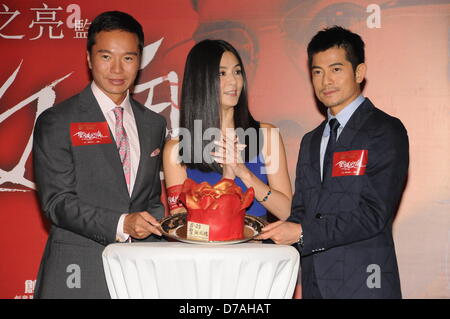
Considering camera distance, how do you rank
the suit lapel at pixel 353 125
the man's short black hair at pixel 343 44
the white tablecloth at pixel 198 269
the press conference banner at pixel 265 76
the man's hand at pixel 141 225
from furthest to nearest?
the press conference banner at pixel 265 76
the man's short black hair at pixel 343 44
the suit lapel at pixel 353 125
the man's hand at pixel 141 225
the white tablecloth at pixel 198 269

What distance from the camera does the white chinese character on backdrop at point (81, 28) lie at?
3742mm

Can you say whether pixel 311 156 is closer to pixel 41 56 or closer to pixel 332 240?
pixel 332 240

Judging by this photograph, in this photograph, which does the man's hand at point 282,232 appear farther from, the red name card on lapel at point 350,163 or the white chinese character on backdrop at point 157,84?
the white chinese character on backdrop at point 157,84

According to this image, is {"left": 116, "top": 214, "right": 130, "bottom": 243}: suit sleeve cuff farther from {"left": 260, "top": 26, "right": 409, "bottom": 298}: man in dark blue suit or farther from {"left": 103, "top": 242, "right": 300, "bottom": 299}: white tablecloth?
{"left": 260, "top": 26, "right": 409, "bottom": 298}: man in dark blue suit

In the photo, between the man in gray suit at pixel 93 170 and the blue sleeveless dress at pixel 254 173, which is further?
the blue sleeveless dress at pixel 254 173

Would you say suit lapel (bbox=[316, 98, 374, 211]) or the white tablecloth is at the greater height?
suit lapel (bbox=[316, 98, 374, 211])

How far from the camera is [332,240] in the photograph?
2.32 m

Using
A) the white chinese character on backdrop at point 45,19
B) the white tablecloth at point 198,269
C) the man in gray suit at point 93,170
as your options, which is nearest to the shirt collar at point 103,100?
the man in gray suit at point 93,170

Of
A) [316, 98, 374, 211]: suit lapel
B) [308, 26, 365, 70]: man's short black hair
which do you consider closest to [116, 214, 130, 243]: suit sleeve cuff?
[316, 98, 374, 211]: suit lapel

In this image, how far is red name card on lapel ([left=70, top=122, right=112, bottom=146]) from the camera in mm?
2525

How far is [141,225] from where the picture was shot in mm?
2205

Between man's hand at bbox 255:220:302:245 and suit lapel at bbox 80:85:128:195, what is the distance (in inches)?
30.5

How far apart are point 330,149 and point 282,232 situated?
0.51 meters

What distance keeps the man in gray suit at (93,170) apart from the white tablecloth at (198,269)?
0.48 metres
